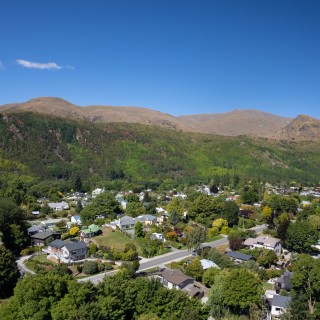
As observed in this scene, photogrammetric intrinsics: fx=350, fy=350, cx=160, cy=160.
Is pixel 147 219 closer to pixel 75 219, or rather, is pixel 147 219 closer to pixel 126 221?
pixel 126 221

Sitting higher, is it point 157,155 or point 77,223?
point 157,155

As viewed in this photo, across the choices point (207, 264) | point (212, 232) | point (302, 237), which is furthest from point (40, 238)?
point (302, 237)

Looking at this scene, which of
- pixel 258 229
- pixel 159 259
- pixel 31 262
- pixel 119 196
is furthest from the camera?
pixel 119 196

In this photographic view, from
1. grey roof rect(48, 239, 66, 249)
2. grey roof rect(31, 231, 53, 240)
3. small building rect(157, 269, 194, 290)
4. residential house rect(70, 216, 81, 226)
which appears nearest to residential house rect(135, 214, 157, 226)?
residential house rect(70, 216, 81, 226)

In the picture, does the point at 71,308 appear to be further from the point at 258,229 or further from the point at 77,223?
the point at 258,229

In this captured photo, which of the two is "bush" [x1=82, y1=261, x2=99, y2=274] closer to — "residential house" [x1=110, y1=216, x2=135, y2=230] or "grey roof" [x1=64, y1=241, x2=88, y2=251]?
"grey roof" [x1=64, y1=241, x2=88, y2=251]

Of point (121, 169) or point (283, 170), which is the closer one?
point (121, 169)

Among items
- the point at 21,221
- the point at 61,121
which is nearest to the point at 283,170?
the point at 61,121
